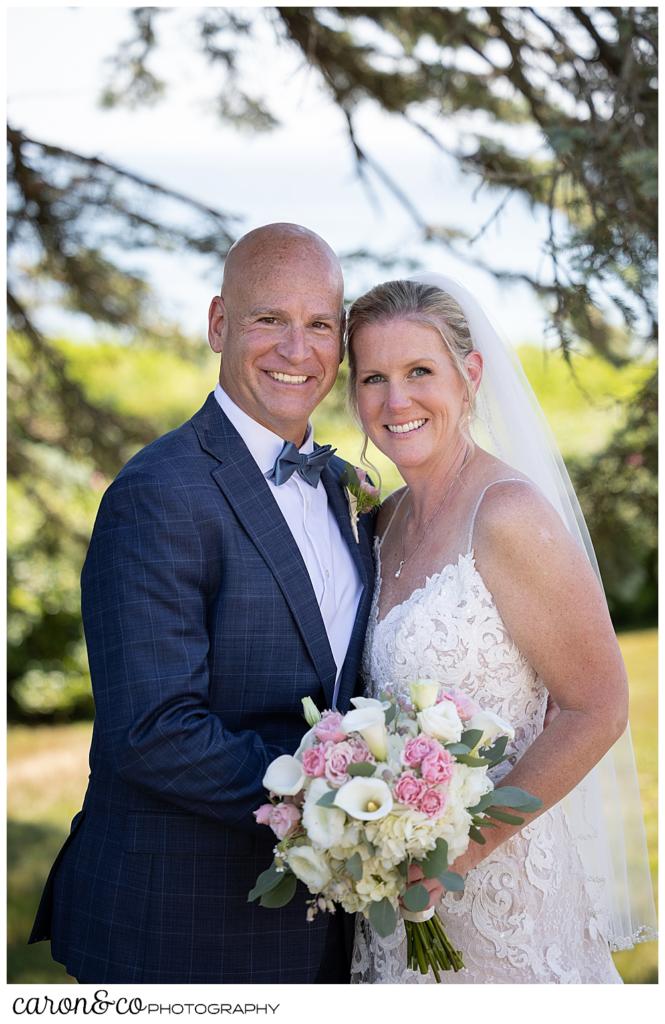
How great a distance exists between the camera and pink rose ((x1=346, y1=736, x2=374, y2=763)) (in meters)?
2.26

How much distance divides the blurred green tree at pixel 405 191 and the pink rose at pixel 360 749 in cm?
185

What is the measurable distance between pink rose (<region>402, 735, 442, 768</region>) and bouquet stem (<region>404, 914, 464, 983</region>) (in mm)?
577

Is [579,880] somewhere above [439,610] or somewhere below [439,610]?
below

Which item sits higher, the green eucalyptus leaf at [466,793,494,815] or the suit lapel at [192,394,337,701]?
the suit lapel at [192,394,337,701]

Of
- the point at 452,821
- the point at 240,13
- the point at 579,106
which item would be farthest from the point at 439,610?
the point at 240,13

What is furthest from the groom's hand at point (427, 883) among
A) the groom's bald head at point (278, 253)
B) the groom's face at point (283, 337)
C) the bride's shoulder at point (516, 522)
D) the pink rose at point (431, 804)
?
the groom's bald head at point (278, 253)

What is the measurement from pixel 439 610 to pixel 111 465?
12.4 feet

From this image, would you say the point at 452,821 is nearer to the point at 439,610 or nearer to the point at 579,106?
the point at 439,610

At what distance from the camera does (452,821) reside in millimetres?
2268

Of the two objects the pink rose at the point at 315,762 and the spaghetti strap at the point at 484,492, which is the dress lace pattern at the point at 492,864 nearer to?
the spaghetti strap at the point at 484,492

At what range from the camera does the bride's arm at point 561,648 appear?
106 inches

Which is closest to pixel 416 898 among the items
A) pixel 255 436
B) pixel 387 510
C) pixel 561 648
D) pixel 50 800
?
pixel 561 648

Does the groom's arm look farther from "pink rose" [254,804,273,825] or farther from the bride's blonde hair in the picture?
the bride's blonde hair

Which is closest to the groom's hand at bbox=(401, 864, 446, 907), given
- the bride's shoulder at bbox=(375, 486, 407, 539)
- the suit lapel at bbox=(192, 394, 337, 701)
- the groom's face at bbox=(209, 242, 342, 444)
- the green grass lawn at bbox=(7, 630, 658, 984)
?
the suit lapel at bbox=(192, 394, 337, 701)
